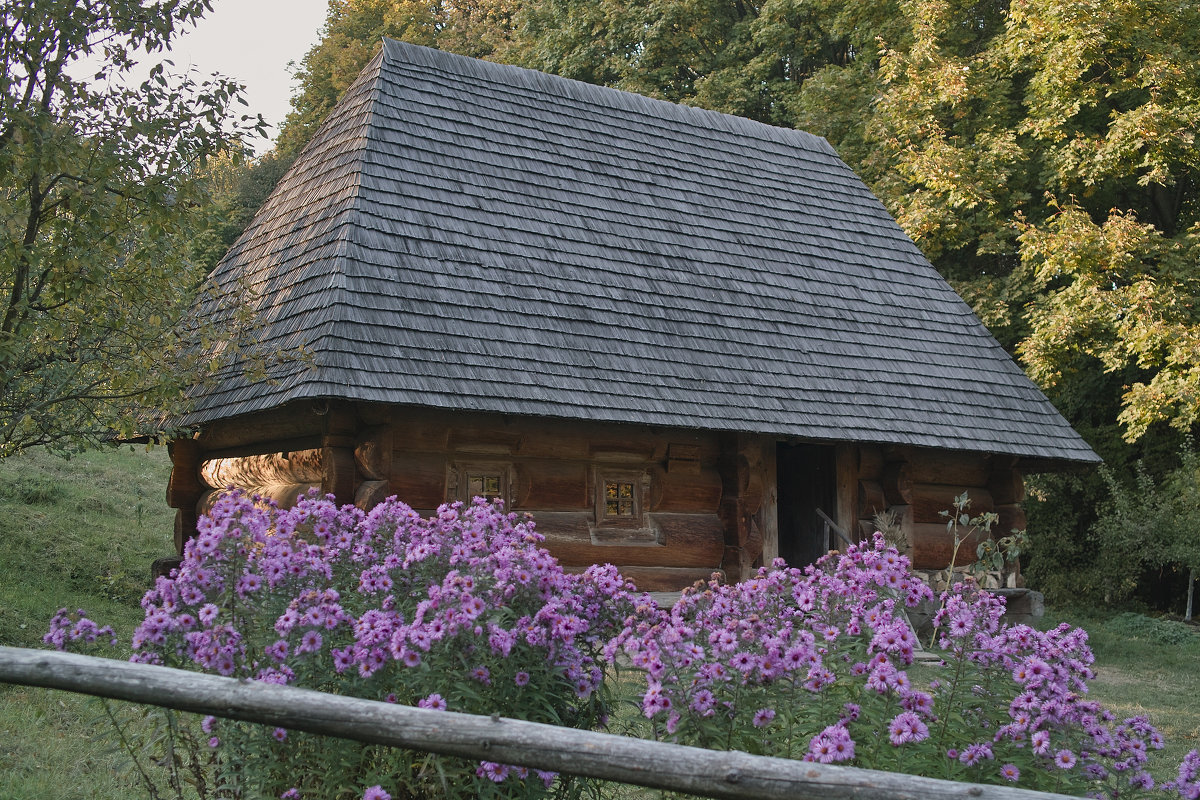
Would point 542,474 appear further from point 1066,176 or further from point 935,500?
point 1066,176

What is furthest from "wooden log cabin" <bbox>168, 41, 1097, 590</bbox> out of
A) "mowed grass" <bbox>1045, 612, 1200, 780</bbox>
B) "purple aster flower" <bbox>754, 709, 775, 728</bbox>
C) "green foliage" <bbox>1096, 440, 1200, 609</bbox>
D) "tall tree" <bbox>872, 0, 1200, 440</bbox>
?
"purple aster flower" <bbox>754, 709, 775, 728</bbox>

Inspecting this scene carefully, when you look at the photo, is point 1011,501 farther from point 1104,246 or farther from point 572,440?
point 572,440

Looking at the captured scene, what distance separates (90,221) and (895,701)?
17.7ft

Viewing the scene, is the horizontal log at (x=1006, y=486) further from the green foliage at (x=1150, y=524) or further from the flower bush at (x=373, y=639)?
the flower bush at (x=373, y=639)

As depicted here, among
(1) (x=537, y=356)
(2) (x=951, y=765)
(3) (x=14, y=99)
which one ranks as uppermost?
(3) (x=14, y=99)

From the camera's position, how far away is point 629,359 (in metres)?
9.23

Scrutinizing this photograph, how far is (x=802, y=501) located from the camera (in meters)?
12.7

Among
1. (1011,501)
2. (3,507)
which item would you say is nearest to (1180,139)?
(1011,501)

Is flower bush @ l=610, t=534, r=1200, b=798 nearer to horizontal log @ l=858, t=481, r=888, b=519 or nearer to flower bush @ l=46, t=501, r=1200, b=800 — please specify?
flower bush @ l=46, t=501, r=1200, b=800

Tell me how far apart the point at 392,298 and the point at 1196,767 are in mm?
6397

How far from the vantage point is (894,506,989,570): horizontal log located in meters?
10.8

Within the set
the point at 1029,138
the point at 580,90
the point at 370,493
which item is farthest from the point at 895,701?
the point at 1029,138

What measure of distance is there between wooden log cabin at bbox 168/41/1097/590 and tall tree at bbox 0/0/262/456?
37.1 inches

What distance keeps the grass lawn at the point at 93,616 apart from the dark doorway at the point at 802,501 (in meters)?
3.15
